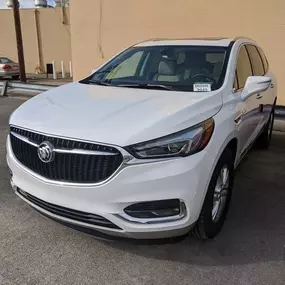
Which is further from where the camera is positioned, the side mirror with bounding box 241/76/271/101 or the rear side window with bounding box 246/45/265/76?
the rear side window with bounding box 246/45/265/76

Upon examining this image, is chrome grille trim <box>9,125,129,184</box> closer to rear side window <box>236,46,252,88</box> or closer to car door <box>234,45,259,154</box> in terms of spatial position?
car door <box>234,45,259,154</box>

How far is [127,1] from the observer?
10.2 m

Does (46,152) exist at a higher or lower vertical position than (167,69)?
lower

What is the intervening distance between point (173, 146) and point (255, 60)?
110 inches

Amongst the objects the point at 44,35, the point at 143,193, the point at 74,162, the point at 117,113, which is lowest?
the point at 44,35

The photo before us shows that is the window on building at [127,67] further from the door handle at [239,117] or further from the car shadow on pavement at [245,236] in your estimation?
the car shadow on pavement at [245,236]

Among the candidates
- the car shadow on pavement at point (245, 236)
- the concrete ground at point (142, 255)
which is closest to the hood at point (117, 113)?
the car shadow on pavement at point (245, 236)

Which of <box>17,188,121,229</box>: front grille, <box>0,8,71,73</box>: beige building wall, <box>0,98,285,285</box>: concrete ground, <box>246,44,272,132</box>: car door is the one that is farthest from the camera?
<box>0,8,71,73</box>: beige building wall

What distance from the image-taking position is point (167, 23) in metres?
9.80

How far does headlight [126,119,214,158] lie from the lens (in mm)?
2342

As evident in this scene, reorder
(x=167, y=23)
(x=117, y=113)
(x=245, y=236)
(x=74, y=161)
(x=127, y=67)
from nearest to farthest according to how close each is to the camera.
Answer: (x=74, y=161), (x=117, y=113), (x=245, y=236), (x=127, y=67), (x=167, y=23)

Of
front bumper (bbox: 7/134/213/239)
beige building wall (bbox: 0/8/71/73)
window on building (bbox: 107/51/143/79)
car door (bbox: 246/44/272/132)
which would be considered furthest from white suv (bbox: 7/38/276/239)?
beige building wall (bbox: 0/8/71/73)

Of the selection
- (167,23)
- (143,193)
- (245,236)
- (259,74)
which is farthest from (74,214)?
(167,23)

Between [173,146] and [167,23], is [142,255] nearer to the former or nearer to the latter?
[173,146]
